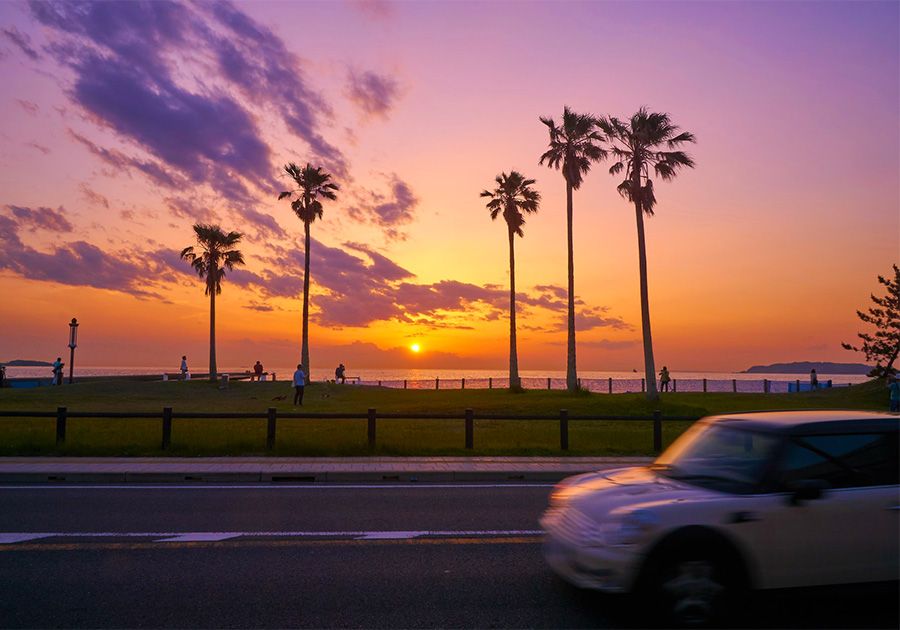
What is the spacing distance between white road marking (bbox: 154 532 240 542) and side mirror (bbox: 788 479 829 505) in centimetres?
621

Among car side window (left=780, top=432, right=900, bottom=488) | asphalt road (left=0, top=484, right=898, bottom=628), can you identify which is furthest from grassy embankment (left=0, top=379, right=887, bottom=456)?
car side window (left=780, top=432, right=900, bottom=488)

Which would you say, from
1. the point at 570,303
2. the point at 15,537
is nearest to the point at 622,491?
the point at 15,537

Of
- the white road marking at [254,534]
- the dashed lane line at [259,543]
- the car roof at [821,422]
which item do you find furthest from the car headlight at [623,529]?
the white road marking at [254,534]

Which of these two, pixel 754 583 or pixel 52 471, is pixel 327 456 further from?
pixel 754 583

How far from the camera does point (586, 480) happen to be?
6684 mm

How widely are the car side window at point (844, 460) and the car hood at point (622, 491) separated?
726mm

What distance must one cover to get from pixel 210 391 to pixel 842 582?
47.8m

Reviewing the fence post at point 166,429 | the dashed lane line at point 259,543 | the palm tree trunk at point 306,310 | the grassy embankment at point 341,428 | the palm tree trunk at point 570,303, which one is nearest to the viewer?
the dashed lane line at point 259,543

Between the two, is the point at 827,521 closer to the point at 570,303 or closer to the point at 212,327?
the point at 570,303

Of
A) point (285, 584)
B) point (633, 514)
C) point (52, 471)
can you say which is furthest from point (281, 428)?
point (633, 514)

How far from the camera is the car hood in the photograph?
5621 mm

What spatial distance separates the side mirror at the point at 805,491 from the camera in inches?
217

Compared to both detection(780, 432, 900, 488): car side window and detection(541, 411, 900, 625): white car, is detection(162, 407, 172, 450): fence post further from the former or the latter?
detection(780, 432, 900, 488): car side window

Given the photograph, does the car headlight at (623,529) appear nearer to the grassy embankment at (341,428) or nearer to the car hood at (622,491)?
the car hood at (622,491)
